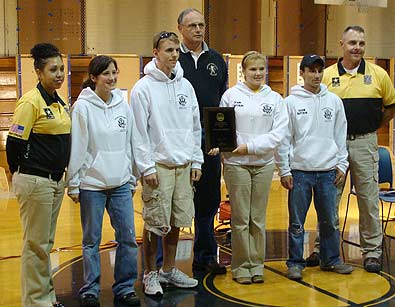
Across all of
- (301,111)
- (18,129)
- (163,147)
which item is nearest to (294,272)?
(301,111)

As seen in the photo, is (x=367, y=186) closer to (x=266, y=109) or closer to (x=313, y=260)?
(x=313, y=260)

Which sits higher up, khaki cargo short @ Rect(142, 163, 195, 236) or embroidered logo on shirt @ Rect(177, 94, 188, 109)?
embroidered logo on shirt @ Rect(177, 94, 188, 109)

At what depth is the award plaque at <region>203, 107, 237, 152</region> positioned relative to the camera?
4.74 m

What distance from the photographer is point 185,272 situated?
532 centimetres

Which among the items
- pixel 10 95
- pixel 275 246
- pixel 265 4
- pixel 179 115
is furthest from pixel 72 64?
pixel 179 115

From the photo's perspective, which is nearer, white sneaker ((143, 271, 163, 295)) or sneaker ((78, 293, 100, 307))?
sneaker ((78, 293, 100, 307))

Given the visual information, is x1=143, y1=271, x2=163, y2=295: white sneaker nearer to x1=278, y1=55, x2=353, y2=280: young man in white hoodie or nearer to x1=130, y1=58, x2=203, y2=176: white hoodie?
x1=130, y1=58, x2=203, y2=176: white hoodie

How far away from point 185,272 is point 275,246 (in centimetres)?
119

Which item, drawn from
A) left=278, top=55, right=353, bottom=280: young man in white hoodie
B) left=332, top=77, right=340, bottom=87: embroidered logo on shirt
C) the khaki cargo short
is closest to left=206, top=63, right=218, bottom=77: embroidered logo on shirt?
left=278, top=55, right=353, bottom=280: young man in white hoodie

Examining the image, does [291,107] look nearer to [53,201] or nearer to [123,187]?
[123,187]

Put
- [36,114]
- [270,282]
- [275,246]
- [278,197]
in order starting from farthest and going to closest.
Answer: [278,197]
[275,246]
[270,282]
[36,114]

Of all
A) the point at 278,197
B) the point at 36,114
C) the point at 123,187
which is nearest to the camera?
the point at 36,114

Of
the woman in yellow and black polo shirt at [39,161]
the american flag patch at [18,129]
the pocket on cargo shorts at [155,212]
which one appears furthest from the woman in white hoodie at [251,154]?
the american flag patch at [18,129]

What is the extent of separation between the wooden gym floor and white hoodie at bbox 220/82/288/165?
38.2 inches
